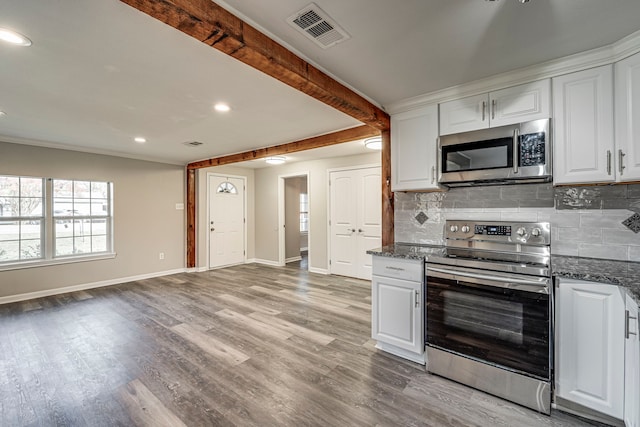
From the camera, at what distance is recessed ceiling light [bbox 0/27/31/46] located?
1.71m

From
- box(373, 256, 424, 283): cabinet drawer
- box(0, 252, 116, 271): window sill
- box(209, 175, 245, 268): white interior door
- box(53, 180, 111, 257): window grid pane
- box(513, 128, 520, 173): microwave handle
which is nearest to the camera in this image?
box(513, 128, 520, 173): microwave handle

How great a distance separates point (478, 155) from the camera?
2.42 m

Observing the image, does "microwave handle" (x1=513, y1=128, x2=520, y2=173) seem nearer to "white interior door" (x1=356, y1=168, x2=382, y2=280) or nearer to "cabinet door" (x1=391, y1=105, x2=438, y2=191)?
"cabinet door" (x1=391, y1=105, x2=438, y2=191)

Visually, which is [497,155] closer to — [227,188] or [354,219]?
[354,219]

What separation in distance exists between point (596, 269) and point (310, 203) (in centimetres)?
480

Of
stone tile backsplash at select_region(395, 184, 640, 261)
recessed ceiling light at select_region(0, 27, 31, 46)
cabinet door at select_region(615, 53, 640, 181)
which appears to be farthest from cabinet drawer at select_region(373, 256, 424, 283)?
recessed ceiling light at select_region(0, 27, 31, 46)

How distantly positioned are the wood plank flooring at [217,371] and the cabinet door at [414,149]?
5.43 feet

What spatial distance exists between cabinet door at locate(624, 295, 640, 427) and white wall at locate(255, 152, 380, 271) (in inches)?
155

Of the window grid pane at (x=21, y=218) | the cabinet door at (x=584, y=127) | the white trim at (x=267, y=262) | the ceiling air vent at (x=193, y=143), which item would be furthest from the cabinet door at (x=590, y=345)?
the window grid pane at (x=21, y=218)

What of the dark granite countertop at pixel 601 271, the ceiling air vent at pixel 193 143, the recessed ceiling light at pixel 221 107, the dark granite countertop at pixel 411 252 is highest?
the recessed ceiling light at pixel 221 107

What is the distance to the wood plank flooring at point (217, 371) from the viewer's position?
6.02 ft

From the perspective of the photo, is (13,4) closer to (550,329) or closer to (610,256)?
(550,329)

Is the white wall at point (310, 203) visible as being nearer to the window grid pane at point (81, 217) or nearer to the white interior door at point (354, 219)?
the white interior door at point (354, 219)

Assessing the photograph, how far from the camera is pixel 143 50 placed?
6.29 feet
